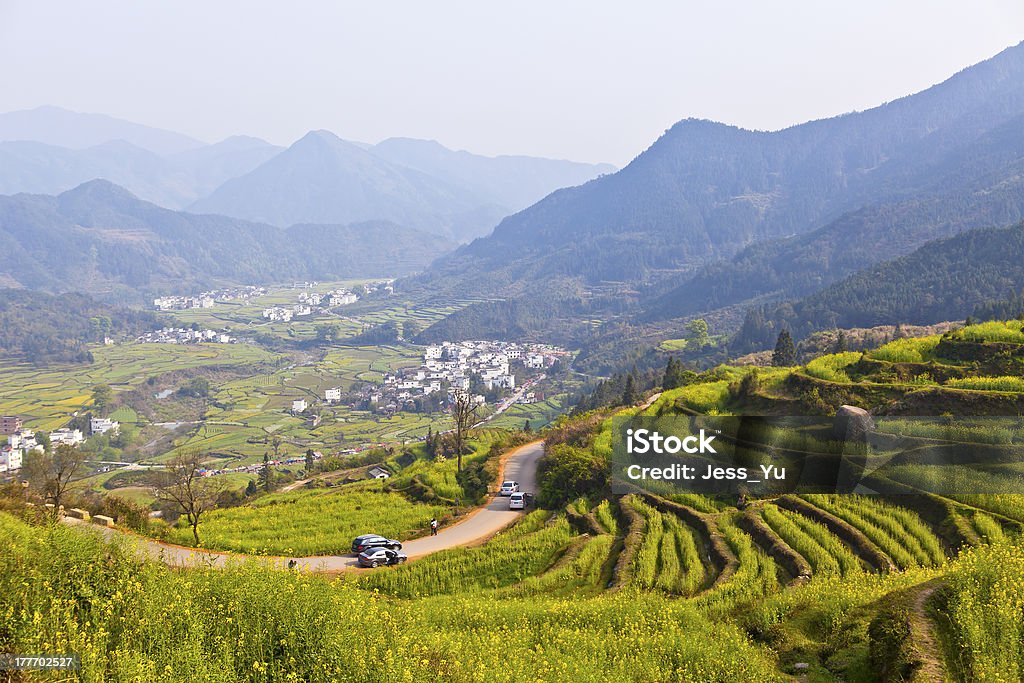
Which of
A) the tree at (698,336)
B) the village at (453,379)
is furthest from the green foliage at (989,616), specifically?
the tree at (698,336)

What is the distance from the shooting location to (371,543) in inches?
845

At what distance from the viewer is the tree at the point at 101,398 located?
117438 millimetres

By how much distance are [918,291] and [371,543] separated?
5368 inches

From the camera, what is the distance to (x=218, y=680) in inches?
266

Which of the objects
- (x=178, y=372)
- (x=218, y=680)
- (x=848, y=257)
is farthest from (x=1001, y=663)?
(x=848, y=257)

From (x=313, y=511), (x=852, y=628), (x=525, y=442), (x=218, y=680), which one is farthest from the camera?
(x=525, y=442)

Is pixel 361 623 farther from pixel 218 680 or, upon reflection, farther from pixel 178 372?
pixel 178 372

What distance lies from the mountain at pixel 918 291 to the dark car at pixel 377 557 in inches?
4623

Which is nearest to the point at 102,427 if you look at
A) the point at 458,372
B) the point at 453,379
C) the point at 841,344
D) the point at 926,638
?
the point at 453,379

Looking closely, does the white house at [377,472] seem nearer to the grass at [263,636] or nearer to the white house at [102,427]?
the grass at [263,636]

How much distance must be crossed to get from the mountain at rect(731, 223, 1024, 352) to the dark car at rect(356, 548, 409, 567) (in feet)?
385

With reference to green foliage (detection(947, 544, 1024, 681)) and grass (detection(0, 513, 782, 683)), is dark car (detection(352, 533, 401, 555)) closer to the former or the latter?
grass (detection(0, 513, 782, 683))

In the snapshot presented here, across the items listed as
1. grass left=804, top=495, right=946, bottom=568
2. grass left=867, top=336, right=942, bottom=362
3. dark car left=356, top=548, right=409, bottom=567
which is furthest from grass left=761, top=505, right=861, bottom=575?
dark car left=356, top=548, right=409, bottom=567

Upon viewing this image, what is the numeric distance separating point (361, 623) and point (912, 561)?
42.7 feet
